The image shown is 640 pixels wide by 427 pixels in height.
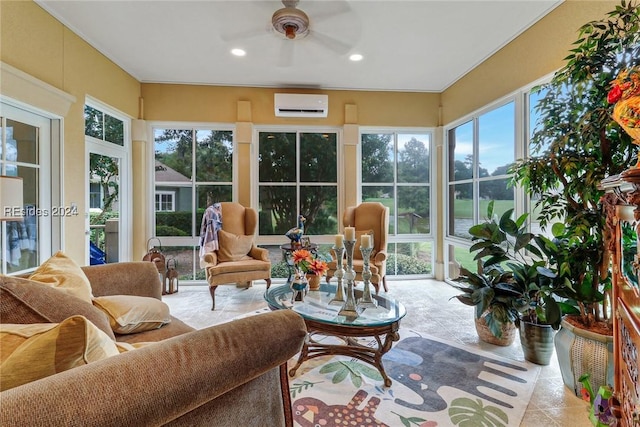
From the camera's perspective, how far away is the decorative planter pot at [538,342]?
6.79ft

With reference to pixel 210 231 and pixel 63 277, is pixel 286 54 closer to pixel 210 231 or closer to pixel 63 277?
pixel 210 231

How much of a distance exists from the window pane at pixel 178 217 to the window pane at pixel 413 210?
9.83ft

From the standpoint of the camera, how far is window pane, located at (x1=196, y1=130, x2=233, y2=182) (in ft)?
13.7

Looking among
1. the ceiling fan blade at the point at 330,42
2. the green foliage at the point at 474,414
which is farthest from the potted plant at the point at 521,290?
the ceiling fan blade at the point at 330,42

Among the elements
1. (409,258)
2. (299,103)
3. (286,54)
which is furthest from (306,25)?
(409,258)

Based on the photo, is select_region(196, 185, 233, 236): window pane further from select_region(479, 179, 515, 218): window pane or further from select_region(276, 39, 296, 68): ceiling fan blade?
select_region(479, 179, 515, 218): window pane

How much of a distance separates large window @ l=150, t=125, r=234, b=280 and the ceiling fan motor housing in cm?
189

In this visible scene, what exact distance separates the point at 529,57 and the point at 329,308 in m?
2.85

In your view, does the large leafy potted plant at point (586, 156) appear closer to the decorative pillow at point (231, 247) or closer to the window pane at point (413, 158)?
the window pane at point (413, 158)

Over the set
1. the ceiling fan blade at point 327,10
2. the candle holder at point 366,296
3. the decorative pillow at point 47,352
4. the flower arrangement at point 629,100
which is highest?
the ceiling fan blade at point 327,10

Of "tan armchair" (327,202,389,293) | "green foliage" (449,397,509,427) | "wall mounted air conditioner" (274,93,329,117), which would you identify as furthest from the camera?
"wall mounted air conditioner" (274,93,329,117)

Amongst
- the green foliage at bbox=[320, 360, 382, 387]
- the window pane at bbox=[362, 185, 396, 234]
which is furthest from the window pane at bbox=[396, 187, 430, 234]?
the green foliage at bbox=[320, 360, 382, 387]

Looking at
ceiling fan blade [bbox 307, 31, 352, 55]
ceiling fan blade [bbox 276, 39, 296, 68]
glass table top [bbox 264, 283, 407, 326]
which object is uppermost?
ceiling fan blade [bbox 276, 39, 296, 68]

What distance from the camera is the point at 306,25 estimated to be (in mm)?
2529
